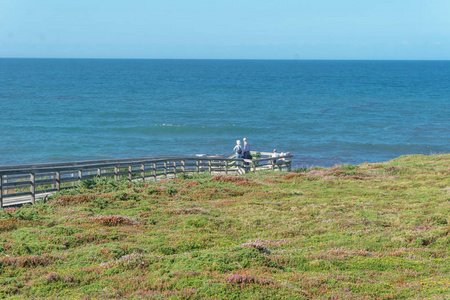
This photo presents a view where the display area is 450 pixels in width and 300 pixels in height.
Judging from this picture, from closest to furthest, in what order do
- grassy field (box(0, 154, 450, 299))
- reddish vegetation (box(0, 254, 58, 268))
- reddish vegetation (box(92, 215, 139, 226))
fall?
grassy field (box(0, 154, 450, 299)) < reddish vegetation (box(0, 254, 58, 268)) < reddish vegetation (box(92, 215, 139, 226))

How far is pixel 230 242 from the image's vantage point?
39.4ft

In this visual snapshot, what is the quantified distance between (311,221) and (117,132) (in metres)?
46.0

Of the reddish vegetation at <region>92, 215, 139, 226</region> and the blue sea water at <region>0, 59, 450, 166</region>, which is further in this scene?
the blue sea water at <region>0, 59, 450, 166</region>

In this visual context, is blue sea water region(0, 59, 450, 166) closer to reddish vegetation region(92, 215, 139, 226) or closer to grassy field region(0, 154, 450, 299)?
grassy field region(0, 154, 450, 299)

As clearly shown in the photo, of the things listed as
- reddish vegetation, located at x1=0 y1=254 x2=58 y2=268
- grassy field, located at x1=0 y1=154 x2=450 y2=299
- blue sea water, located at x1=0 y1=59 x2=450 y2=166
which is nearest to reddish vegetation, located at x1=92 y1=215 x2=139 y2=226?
grassy field, located at x1=0 y1=154 x2=450 y2=299

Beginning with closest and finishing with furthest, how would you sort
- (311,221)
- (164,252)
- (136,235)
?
(164,252), (136,235), (311,221)

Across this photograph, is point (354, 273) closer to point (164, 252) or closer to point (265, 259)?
point (265, 259)

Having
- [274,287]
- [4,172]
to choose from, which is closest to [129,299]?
[274,287]

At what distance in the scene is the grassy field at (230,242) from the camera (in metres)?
8.53

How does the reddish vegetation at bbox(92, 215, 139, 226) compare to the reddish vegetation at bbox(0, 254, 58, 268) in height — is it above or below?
below

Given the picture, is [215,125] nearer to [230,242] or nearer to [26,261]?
[230,242]

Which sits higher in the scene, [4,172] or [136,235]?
[4,172]

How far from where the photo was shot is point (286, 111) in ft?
247

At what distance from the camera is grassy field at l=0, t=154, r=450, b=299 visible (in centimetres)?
853
